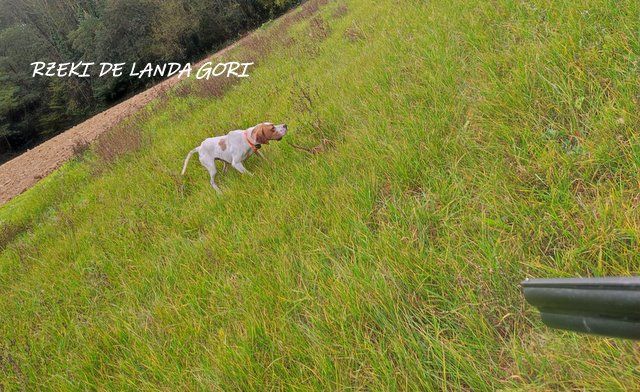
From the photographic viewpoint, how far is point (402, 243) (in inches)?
82.2

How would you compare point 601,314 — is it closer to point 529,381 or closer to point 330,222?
point 529,381

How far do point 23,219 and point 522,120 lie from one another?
9.75 meters

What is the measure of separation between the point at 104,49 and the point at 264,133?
45.5m

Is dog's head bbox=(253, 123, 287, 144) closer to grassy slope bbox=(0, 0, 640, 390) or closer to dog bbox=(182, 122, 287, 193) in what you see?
dog bbox=(182, 122, 287, 193)

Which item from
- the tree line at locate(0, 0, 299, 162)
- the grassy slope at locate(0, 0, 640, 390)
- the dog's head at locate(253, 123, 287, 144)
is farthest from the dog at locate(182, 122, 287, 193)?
the tree line at locate(0, 0, 299, 162)

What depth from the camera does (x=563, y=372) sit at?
1.26 metres

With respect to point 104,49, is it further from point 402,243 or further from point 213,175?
point 402,243

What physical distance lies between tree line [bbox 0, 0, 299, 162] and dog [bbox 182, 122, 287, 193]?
36976mm

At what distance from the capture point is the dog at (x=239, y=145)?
14.5ft

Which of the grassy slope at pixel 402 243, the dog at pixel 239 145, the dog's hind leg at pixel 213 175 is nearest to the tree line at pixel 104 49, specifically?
the dog at pixel 239 145

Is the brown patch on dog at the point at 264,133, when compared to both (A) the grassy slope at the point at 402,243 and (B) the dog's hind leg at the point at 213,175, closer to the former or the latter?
(A) the grassy slope at the point at 402,243

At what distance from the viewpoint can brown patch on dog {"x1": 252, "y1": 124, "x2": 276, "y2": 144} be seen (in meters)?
4.40

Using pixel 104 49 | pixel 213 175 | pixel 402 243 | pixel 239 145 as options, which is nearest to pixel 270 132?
pixel 239 145

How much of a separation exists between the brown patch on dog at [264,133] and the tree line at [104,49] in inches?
1470
